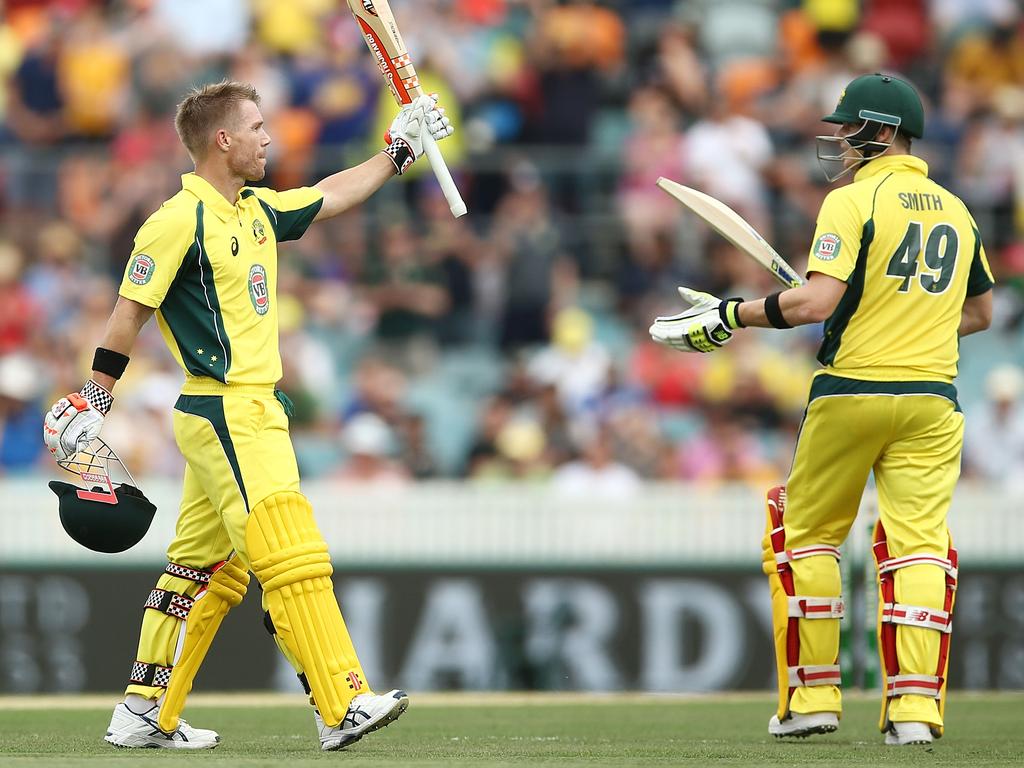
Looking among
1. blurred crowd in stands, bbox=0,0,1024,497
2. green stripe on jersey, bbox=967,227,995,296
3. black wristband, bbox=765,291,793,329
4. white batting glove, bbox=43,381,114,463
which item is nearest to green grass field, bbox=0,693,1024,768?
white batting glove, bbox=43,381,114,463

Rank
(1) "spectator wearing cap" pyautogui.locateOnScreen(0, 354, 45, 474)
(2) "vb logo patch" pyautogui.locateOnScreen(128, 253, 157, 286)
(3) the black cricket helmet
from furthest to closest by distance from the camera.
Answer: (1) "spectator wearing cap" pyautogui.locateOnScreen(0, 354, 45, 474), (3) the black cricket helmet, (2) "vb logo patch" pyautogui.locateOnScreen(128, 253, 157, 286)

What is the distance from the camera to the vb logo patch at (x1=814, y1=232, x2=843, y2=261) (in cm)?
675

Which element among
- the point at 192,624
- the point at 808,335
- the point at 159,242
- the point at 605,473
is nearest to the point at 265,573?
the point at 192,624

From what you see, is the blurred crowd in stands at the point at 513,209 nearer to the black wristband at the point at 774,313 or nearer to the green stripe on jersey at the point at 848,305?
the green stripe on jersey at the point at 848,305

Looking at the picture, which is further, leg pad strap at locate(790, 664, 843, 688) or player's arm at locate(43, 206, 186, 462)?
leg pad strap at locate(790, 664, 843, 688)

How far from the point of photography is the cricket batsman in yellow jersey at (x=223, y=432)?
20.9 feet

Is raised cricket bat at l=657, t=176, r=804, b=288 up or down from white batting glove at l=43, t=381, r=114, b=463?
up

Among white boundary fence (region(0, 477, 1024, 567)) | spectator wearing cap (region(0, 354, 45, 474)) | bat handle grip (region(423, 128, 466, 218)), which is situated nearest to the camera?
bat handle grip (region(423, 128, 466, 218))

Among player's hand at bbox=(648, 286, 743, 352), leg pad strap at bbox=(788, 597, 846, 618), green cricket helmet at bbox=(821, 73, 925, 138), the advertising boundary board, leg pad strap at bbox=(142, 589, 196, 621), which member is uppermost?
green cricket helmet at bbox=(821, 73, 925, 138)

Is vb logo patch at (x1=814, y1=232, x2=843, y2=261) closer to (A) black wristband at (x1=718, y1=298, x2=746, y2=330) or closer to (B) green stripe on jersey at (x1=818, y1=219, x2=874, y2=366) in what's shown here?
(B) green stripe on jersey at (x1=818, y1=219, x2=874, y2=366)

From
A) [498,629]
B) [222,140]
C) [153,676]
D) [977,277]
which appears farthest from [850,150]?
[498,629]

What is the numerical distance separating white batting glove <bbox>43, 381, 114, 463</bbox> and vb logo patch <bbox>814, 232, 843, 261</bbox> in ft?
8.20

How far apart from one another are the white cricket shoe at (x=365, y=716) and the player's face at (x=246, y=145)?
5.99 ft

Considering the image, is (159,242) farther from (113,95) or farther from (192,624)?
(113,95)
